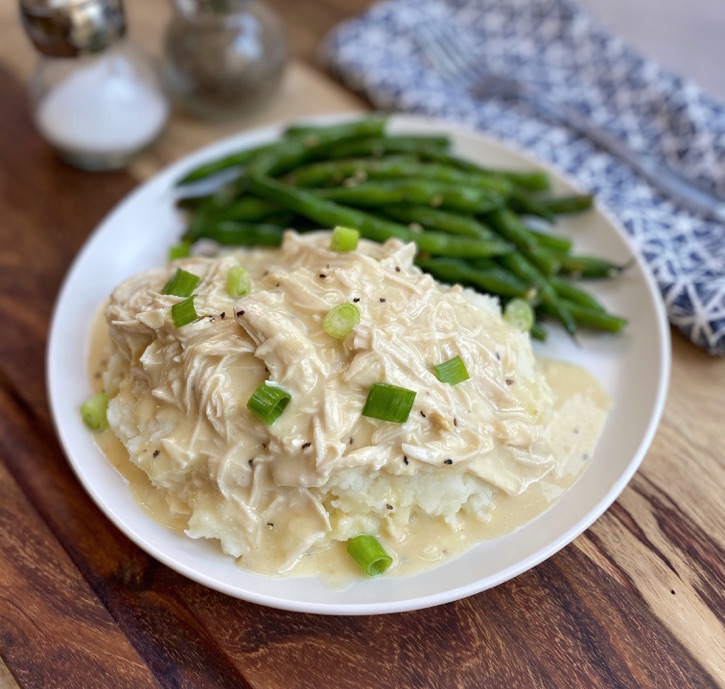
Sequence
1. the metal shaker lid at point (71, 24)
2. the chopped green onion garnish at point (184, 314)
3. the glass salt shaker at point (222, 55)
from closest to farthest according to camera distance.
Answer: the chopped green onion garnish at point (184, 314), the metal shaker lid at point (71, 24), the glass salt shaker at point (222, 55)

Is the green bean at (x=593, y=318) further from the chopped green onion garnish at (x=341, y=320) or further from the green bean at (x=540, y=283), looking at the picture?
the chopped green onion garnish at (x=341, y=320)

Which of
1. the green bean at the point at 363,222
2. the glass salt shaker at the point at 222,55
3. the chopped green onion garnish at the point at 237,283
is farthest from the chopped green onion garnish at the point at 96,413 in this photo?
the glass salt shaker at the point at 222,55

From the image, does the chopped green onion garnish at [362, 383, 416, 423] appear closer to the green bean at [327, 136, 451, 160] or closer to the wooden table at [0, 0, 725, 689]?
the wooden table at [0, 0, 725, 689]

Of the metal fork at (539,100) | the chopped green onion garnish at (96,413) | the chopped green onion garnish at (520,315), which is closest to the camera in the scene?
the chopped green onion garnish at (96,413)

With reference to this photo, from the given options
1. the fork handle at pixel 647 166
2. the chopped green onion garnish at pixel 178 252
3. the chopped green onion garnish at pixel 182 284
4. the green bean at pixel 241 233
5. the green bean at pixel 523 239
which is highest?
the fork handle at pixel 647 166

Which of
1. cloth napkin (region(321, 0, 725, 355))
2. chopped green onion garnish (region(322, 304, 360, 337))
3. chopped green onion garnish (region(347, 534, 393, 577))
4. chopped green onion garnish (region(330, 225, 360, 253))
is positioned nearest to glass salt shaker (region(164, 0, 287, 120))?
cloth napkin (region(321, 0, 725, 355))

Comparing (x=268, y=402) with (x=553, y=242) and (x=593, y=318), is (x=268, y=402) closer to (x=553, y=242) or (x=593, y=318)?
(x=593, y=318)
